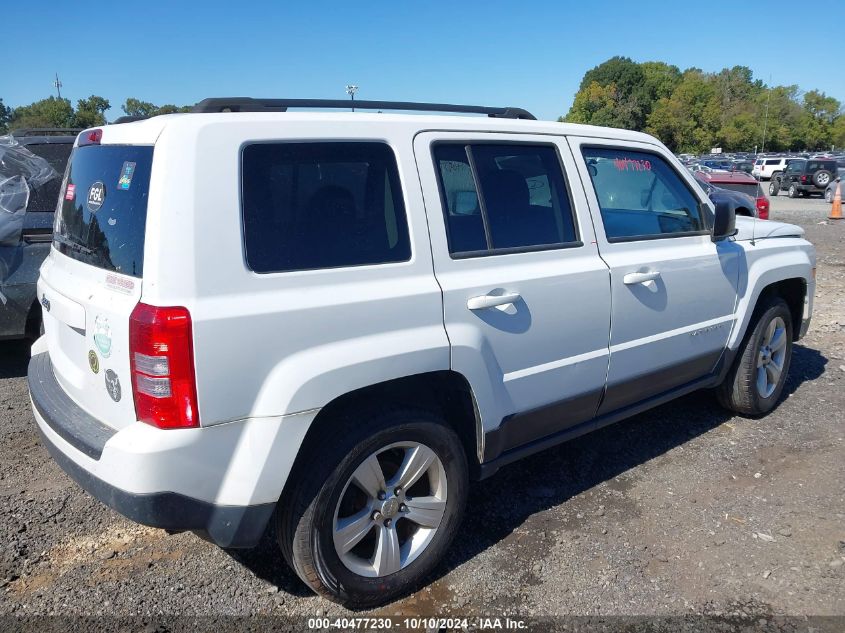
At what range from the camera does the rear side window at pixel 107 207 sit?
2365 mm

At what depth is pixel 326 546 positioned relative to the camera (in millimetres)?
2604

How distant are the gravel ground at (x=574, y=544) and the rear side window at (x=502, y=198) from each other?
4.68 ft

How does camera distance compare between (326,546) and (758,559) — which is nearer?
(326,546)

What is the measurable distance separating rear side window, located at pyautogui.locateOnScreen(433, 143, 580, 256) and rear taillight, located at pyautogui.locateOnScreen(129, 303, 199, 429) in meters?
1.17

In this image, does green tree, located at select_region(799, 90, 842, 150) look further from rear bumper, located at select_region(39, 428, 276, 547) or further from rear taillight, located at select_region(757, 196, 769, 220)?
rear bumper, located at select_region(39, 428, 276, 547)

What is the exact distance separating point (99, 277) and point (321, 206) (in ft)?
2.84

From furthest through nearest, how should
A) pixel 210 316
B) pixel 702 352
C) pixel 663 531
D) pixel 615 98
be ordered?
pixel 615 98
pixel 702 352
pixel 663 531
pixel 210 316

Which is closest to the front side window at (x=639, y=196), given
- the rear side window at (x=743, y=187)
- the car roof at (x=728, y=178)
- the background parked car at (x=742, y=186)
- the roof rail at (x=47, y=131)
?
the roof rail at (x=47, y=131)

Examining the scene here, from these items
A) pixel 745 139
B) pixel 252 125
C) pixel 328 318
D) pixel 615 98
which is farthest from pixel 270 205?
pixel 745 139

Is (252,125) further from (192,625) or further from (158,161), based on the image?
(192,625)

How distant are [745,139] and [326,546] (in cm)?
11698

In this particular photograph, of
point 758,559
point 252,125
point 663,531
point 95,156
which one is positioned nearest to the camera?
point 252,125

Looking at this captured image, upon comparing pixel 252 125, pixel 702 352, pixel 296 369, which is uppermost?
pixel 252 125

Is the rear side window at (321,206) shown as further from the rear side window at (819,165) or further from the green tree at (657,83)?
the green tree at (657,83)
